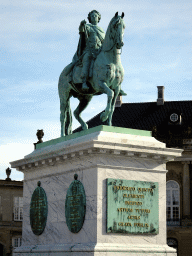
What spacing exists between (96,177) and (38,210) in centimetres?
277

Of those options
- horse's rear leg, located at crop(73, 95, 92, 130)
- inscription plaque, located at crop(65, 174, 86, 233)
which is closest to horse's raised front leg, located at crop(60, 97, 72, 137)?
horse's rear leg, located at crop(73, 95, 92, 130)

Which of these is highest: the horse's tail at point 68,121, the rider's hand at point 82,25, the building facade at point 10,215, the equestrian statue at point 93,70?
the rider's hand at point 82,25

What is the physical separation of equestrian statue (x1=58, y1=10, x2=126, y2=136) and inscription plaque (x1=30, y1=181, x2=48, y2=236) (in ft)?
5.88

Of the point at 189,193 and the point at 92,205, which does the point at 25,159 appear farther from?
the point at 189,193

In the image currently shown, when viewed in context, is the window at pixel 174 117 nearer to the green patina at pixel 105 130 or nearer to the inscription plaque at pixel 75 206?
the green patina at pixel 105 130

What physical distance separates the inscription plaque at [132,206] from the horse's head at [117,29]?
132 inches

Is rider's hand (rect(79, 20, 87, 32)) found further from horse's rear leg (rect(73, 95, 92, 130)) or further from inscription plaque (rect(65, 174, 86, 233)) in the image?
inscription plaque (rect(65, 174, 86, 233))

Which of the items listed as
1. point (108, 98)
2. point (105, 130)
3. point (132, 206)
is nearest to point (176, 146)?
point (108, 98)

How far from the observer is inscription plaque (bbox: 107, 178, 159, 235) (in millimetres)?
14719

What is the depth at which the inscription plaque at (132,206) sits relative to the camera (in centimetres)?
1472

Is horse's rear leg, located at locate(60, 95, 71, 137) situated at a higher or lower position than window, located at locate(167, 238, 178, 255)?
higher

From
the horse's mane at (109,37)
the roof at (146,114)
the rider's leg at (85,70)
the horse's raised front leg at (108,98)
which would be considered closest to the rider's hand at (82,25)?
the rider's leg at (85,70)

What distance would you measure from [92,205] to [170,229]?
38826mm

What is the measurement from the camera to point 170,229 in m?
52.5
